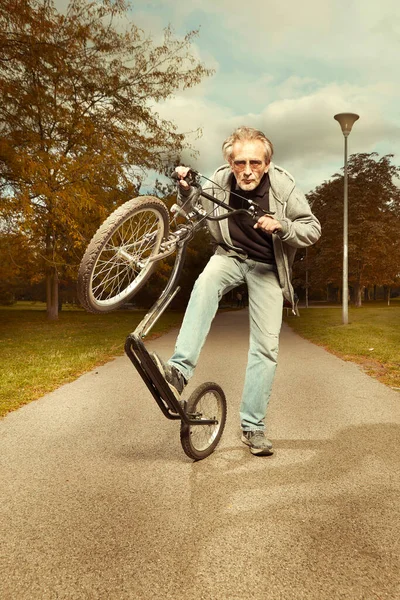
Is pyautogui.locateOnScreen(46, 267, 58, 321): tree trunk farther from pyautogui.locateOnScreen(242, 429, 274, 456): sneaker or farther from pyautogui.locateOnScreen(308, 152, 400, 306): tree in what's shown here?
pyautogui.locateOnScreen(308, 152, 400, 306): tree

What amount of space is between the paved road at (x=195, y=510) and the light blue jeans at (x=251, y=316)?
0.45m

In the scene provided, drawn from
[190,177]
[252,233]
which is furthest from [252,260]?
[190,177]

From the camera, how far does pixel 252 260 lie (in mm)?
3592

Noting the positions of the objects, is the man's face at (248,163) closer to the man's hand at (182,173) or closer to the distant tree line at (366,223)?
the man's hand at (182,173)

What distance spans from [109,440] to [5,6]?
33.2 feet

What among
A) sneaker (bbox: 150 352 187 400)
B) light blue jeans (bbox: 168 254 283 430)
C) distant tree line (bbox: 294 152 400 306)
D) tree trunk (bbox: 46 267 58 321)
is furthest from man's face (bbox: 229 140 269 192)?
distant tree line (bbox: 294 152 400 306)

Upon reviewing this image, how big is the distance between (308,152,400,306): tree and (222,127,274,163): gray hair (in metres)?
34.7

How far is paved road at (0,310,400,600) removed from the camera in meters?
2.04

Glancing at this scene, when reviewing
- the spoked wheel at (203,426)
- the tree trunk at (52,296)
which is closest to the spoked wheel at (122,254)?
the spoked wheel at (203,426)

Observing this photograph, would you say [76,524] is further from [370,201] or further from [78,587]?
[370,201]

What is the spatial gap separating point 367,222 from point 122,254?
1433 inches

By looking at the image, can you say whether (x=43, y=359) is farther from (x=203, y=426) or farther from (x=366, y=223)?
(x=366, y=223)

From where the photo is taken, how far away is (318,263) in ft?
133

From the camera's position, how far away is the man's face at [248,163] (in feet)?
10.7
